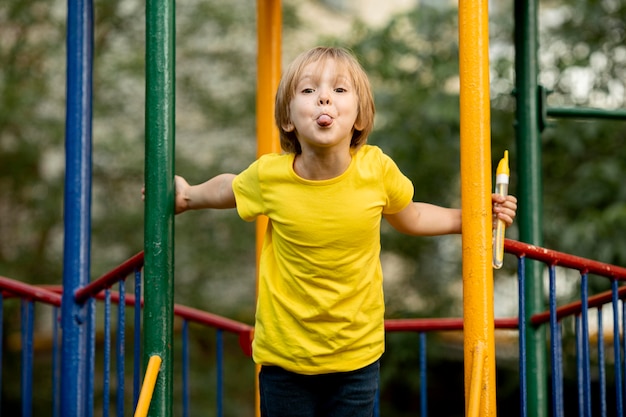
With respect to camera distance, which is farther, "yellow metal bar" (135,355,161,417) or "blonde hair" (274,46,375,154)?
"yellow metal bar" (135,355,161,417)

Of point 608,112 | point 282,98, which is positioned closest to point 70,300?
point 282,98

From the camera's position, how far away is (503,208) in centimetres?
237

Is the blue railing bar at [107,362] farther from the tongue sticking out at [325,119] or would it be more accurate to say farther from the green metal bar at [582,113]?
the green metal bar at [582,113]

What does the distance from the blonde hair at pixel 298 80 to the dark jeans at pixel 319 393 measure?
0.66 metres

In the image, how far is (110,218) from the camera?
24.8 ft

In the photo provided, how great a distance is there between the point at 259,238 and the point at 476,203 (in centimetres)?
127

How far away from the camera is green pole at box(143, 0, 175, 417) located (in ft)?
8.38

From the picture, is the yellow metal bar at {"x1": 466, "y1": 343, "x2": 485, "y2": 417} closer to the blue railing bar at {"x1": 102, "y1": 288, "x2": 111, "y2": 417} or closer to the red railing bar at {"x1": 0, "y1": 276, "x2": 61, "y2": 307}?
the blue railing bar at {"x1": 102, "y1": 288, "x2": 111, "y2": 417}

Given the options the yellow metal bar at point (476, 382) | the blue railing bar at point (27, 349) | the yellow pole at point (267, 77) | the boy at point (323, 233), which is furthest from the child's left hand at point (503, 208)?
the blue railing bar at point (27, 349)

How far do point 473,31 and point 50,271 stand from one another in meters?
5.92

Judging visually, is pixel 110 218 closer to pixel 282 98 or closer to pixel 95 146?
pixel 95 146

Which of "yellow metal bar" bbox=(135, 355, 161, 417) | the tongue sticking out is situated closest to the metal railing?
"yellow metal bar" bbox=(135, 355, 161, 417)

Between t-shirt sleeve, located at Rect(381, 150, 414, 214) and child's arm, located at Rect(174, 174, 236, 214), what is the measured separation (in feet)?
1.50

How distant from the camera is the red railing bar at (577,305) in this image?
298 centimetres
